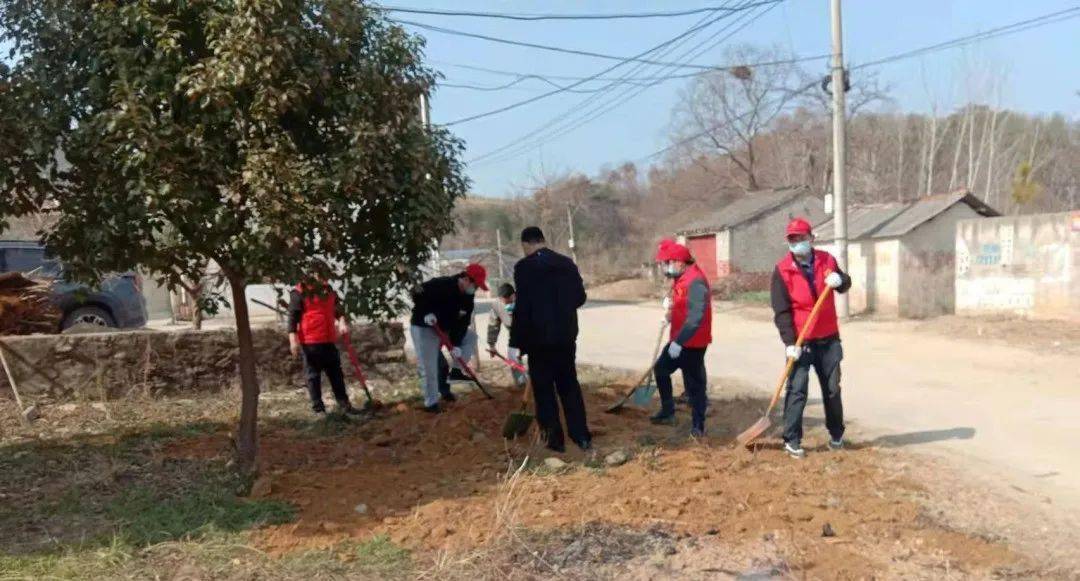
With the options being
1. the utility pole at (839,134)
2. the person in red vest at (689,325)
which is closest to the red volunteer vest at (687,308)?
the person in red vest at (689,325)

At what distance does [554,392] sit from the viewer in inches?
257

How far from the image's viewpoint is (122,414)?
8305 millimetres

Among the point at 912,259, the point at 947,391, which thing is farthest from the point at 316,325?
the point at 912,259

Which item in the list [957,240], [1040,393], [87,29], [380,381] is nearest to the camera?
[87,29]

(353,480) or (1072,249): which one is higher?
(1072,249)

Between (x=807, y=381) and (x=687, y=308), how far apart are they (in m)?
1.18

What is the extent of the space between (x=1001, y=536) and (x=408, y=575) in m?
3.17

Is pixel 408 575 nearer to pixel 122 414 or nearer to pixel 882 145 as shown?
pixel 122 414

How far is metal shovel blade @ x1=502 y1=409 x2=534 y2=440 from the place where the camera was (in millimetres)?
6734

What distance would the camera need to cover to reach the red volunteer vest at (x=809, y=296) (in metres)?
6.31

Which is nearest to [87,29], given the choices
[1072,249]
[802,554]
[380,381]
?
[802,554]

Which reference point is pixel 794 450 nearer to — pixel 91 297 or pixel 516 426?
pixel 516 426

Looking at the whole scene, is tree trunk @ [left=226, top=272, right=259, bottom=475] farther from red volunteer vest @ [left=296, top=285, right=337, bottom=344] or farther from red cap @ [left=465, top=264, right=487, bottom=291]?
red cap @ [left=465, top=264, right=487, bottom=291]

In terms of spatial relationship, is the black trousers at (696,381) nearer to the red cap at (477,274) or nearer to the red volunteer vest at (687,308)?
the red volunteer vest at (687,308)
